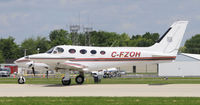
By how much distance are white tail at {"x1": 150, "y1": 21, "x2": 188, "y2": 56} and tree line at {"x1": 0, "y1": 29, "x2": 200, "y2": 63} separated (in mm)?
73787

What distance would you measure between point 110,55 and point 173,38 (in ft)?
18.6

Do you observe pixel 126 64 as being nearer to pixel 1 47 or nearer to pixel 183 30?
pixel 183 30

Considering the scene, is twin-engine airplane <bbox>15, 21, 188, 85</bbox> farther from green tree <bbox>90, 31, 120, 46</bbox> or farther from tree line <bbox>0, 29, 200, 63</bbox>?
green tree <bbox>90, 31, 120, 46</bbox>

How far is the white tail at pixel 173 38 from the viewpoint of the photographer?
92.2 feet

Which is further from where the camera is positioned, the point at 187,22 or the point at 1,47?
the point at 1,47

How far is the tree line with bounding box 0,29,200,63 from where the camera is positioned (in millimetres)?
113125

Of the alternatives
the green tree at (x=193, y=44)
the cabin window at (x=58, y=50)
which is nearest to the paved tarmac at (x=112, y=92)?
the cabin window at (x=58, y=50)

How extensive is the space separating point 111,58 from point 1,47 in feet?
303

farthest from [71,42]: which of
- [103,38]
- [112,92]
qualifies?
[112,92]

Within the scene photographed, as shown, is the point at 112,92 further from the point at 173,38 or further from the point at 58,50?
the point at 173,38
